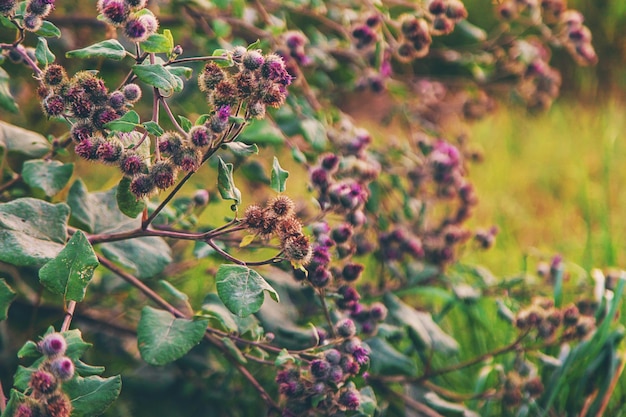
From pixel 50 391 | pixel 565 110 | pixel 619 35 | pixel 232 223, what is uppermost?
pixel 232 223

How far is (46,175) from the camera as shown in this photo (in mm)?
1068

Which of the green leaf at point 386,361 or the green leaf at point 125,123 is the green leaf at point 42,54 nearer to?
the green leaf at point 125,123

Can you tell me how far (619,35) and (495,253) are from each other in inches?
112

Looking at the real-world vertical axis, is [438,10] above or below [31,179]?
above

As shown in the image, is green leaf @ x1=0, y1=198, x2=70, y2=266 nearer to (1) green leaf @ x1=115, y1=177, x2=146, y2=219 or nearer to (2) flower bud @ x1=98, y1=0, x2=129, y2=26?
(1) green leaf @ x1=115, y1=177, x2=146, y2=219

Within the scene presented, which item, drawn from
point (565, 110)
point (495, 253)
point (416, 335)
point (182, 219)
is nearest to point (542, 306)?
point (416, 335)

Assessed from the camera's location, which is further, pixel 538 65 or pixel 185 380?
pixel 538 65

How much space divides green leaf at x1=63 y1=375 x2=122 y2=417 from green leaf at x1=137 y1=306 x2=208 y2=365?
0.07 m

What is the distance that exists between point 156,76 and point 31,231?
11.6 inches

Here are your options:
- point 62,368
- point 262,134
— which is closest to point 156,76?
point 62,368

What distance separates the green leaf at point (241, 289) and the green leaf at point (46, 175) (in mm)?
352

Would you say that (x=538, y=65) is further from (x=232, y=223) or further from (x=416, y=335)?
(x=232, y=223)

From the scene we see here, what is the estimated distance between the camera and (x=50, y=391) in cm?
76

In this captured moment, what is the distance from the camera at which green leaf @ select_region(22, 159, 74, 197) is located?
1.05 m
